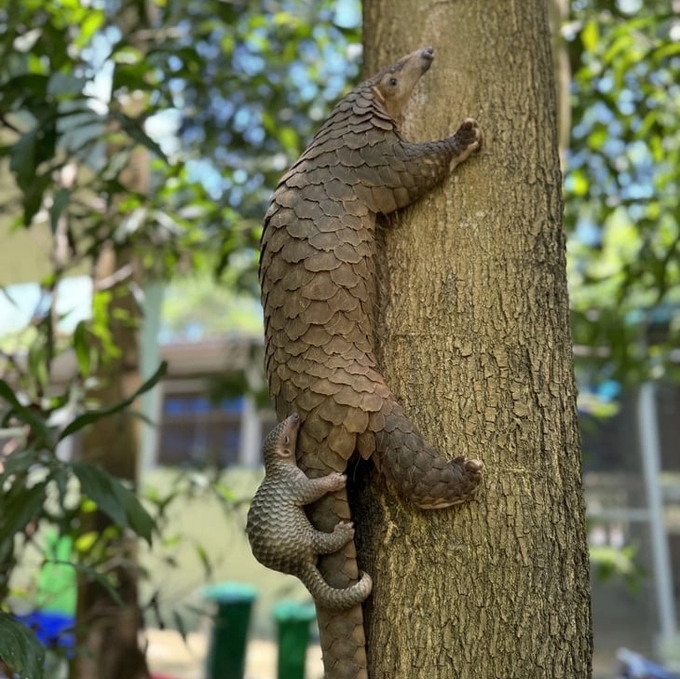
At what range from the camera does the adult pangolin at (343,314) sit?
106 centimetres

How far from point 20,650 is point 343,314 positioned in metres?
0.83

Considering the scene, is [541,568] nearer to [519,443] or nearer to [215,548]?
[519,443]

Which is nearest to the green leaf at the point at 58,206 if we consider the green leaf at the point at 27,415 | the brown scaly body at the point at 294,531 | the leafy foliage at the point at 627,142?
the green leaf at the point at 27,415

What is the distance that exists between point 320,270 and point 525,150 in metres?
0.44

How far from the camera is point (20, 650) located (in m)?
1.25

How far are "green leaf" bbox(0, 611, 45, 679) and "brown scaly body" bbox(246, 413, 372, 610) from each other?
501 millimetres

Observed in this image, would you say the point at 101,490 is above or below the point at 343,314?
below

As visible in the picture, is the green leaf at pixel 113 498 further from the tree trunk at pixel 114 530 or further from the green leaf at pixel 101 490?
the tree trunk at pixel 114 530

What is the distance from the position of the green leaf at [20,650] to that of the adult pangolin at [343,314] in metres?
0.56

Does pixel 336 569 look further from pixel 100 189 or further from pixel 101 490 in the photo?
pixel 100 189

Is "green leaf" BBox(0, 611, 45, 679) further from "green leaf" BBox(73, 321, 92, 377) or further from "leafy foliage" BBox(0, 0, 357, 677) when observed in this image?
"green leaf" BBox(73, 321, 92, 377)

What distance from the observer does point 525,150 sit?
1255 mm

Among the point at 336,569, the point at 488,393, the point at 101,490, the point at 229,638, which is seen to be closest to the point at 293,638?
the point at 229,638

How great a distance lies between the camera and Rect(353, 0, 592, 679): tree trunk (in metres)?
1.02
